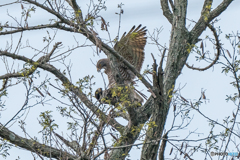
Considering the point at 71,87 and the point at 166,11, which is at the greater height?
the point at 166,11

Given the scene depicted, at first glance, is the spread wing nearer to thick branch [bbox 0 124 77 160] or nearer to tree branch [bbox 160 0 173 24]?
tree branch [bbox 160 0 173 24]

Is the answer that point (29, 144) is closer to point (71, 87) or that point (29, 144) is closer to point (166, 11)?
point (71, 87)

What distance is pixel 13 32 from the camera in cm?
559

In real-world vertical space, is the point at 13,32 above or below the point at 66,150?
above

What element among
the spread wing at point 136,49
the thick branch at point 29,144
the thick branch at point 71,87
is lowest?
the thick branch at point 29,144

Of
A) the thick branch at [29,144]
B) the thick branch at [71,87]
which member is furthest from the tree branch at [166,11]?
the thick branch at [29,144]

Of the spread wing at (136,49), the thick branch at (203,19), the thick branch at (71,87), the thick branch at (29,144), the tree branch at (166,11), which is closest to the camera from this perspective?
the thick branch at (71,87)

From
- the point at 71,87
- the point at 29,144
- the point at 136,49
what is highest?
the point at 136,49

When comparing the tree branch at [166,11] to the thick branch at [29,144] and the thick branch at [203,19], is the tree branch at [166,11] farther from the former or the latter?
the thick branch at [29,144]

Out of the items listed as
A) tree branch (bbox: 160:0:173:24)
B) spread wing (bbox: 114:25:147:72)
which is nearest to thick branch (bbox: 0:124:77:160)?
spread wing (bbox: 114:25:147:72)

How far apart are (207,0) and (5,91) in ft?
12.8

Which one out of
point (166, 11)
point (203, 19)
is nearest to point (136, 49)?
point (166, 11)

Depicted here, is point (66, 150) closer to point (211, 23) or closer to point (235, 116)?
point (235, 116)

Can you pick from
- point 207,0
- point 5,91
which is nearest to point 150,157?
point 5,91
